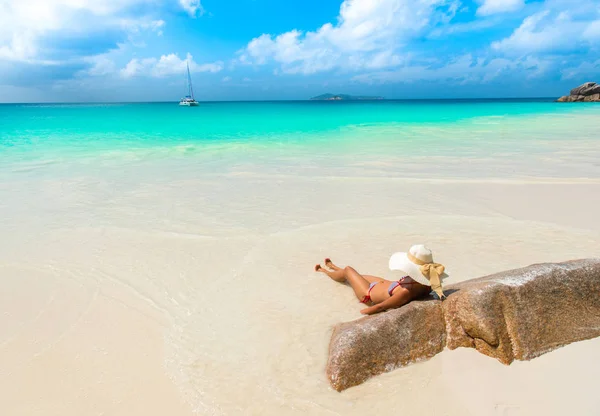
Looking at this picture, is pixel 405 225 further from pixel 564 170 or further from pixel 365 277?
pixel 564 170

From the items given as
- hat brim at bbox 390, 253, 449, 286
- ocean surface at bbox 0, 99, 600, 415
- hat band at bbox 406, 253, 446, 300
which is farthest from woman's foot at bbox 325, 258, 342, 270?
hat band at bbox 406, 253, 446, 300

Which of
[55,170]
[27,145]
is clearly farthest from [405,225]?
[27,145]

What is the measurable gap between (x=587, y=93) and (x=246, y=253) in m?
98.6

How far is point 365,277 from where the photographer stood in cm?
509

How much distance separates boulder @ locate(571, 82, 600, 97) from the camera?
7906cm

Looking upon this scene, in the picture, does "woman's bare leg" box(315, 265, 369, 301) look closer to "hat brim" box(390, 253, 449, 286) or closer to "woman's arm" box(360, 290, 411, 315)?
"woman's arm" box(360, 290, 411, 315)

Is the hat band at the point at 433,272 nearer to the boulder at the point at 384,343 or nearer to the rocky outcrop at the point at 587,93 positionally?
the boulder at the point at 384,343

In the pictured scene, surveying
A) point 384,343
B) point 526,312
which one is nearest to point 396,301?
point 384,343

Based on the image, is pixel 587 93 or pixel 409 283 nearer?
pixel 409 283

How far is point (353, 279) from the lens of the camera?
16.6ft

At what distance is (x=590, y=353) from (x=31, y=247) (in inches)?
309

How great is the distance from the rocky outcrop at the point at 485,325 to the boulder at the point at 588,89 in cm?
9713

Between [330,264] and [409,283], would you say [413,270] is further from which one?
[330,264]

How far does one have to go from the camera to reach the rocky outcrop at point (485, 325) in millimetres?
3588
